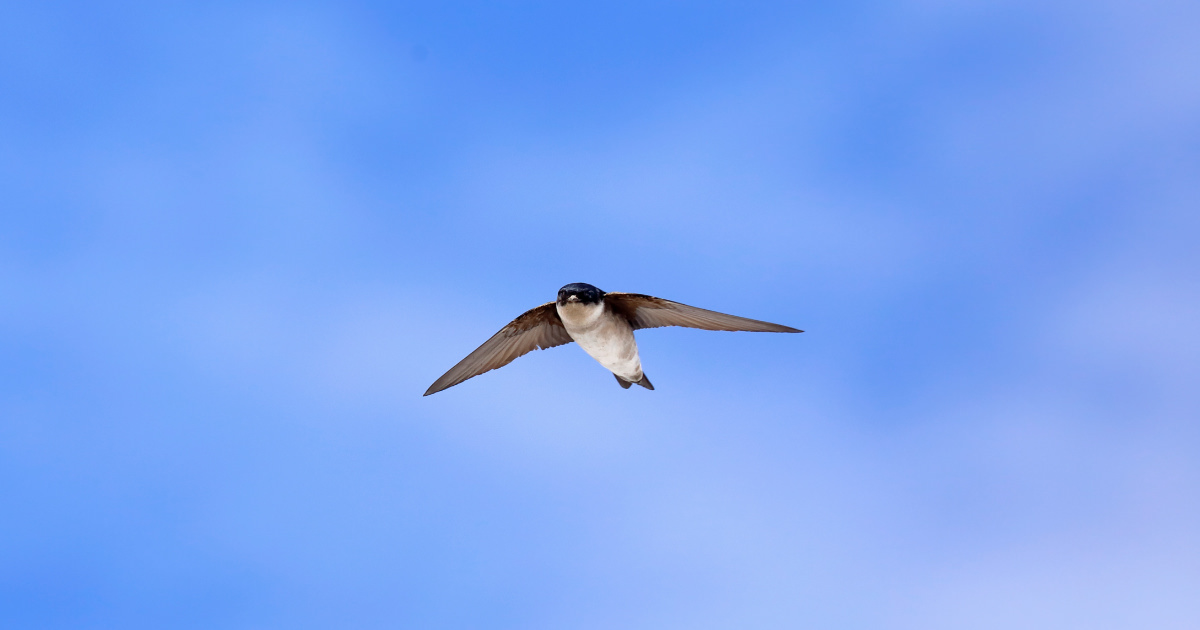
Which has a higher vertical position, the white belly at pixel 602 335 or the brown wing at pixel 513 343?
the brown wing at pixel 513 343

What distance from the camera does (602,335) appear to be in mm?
10969

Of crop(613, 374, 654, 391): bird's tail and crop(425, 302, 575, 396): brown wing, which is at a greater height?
crop(425, 302, 575, 396): brown wing

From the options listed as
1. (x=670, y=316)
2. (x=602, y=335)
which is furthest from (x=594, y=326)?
(x=670, y=316)

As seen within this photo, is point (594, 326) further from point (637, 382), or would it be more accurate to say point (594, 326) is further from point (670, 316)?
point (637, 382)

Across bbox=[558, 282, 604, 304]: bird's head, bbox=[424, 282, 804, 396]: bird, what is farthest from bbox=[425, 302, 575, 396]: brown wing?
bbox=[558, 282, 604, 304]: bird's head

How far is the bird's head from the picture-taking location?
10117 mm

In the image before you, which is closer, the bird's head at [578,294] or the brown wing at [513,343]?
the bird's head at [578,294]

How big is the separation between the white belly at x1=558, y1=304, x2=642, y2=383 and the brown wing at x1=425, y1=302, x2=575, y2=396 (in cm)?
48

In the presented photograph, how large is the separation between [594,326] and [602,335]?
246 millimetres

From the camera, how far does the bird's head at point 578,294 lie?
10117 mm

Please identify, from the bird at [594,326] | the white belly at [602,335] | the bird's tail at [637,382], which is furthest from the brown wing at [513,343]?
the bird's tail at [637,382]

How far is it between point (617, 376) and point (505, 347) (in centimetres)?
194

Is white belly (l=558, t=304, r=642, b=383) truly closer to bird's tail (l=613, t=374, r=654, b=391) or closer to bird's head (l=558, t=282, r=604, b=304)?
bird's head (l=558, t=282, r=604, b=304)

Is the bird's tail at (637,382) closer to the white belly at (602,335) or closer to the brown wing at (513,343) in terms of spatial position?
the white belly at (602,335)
